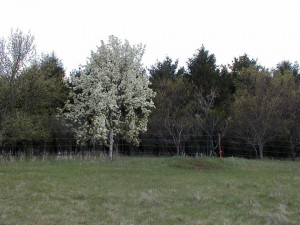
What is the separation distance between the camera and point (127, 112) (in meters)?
25.5

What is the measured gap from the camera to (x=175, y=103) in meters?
32.8

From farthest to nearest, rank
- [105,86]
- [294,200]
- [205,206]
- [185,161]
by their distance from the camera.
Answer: [105,86]
[185,161]
[294,200]
[205,206]

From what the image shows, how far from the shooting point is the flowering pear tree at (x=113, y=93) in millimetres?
24219

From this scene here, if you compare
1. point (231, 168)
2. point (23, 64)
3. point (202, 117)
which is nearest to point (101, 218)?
point (231, 168)

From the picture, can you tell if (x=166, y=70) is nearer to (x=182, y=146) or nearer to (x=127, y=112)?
(x=182, y=146)

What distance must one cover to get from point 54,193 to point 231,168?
9.52 meters

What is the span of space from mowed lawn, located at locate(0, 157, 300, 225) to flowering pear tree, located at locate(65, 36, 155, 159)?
735cm

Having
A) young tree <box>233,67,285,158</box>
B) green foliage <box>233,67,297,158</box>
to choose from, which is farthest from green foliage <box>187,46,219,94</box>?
young tree <box>233,67,285,158</box>

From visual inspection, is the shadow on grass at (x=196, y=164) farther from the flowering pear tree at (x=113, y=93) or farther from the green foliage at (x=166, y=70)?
the green foliage at (x=166, y=70)

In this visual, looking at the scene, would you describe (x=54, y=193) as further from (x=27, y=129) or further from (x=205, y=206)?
(x=27, y=129)

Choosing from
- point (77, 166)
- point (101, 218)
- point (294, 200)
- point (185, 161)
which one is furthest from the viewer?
point (185, 161)

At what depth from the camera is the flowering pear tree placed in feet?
79.5

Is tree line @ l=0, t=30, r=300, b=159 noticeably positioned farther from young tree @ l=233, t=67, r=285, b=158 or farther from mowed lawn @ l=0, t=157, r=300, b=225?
mowed lawn @ l=0, t=157, r=300, b=225

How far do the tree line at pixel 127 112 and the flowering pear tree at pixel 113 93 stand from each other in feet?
0.20
